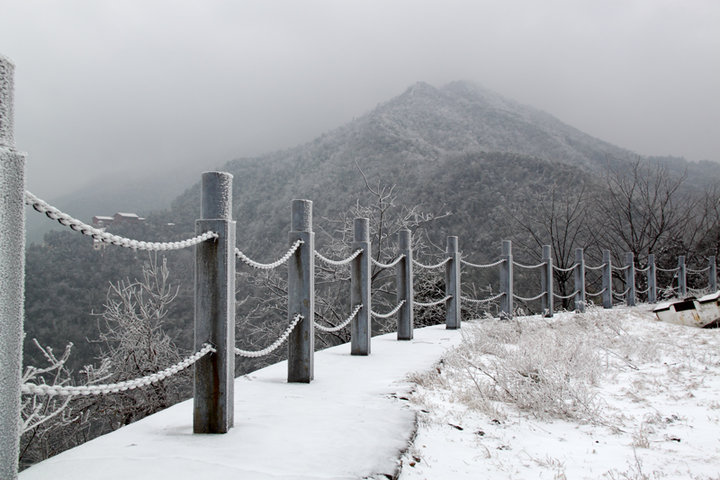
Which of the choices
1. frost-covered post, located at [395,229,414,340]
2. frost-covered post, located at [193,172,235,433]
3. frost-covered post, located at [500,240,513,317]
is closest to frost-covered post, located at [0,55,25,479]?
frost-covered post, located at [193,172,235,433]

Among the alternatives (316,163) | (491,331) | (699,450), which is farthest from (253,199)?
(699,450)

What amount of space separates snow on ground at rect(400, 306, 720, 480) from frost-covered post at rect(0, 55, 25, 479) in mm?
1415

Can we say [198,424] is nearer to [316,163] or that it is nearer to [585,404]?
[585,404]

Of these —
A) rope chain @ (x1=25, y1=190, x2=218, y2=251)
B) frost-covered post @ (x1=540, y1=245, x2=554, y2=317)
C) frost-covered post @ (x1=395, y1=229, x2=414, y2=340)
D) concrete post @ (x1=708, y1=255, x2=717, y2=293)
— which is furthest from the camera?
concrete post @ (x1=708, y1=255, x2=717, y2=293)

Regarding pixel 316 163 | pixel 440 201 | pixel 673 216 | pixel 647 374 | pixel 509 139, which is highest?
pixel 509 139

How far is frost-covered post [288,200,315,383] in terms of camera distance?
3881 mm

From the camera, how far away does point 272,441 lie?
8.13 ft

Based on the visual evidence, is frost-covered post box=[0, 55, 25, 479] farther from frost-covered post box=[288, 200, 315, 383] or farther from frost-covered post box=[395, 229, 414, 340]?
frost-covered post box=[395, 229, 414, 340]

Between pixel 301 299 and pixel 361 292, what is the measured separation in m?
1.46

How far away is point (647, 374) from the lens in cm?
450

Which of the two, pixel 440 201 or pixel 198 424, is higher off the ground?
pixel 440 201

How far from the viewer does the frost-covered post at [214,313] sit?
2605mm

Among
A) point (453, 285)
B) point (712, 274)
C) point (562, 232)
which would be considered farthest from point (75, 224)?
point (562, 232)

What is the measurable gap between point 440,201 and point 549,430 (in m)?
41.5
